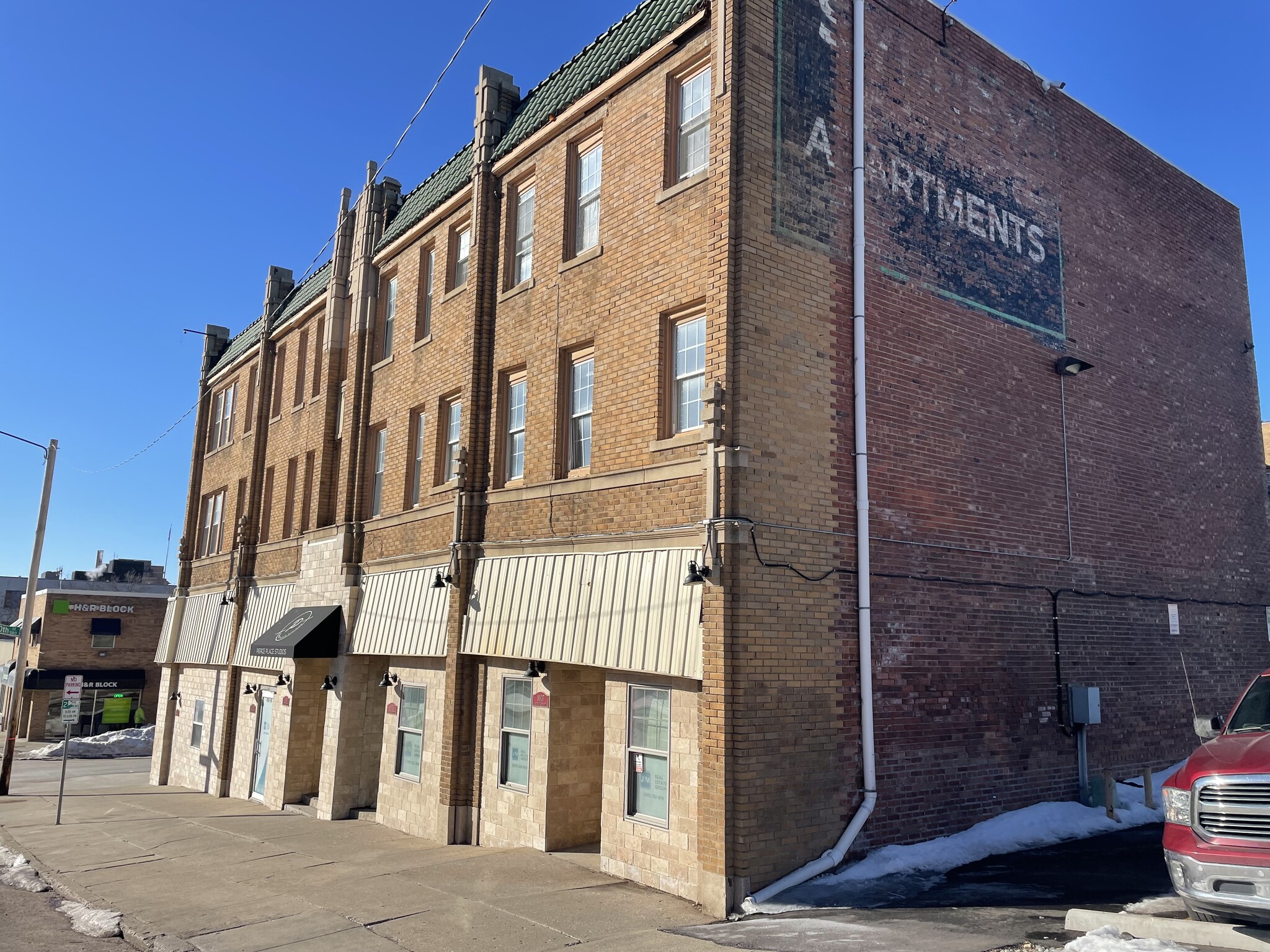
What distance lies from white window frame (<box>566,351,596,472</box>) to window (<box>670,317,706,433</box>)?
1583mm

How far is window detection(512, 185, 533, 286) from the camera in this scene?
15.3 meters

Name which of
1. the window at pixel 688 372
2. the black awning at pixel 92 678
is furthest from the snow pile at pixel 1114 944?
the black awning at pixel 92 678

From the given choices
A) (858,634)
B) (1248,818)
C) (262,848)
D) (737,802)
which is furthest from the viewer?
(262,848)

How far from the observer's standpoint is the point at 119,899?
1140 cm

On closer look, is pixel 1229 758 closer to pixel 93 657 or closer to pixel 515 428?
pixel 515 428

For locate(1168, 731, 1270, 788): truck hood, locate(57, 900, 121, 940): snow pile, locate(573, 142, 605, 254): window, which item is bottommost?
locate(57, 900, 121, 940): snow pile

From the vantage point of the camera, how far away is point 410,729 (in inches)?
648

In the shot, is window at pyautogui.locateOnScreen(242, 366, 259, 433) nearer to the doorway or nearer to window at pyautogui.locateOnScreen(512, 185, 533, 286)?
the doorway

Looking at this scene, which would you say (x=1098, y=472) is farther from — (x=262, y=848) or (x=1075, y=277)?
(x=262, y=848)

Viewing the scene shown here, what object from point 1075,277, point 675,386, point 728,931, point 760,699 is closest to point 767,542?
point 760,699

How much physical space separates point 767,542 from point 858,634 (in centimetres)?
188

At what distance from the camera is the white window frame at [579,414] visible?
43.0ft

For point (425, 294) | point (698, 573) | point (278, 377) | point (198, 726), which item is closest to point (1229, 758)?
point (698, 573)

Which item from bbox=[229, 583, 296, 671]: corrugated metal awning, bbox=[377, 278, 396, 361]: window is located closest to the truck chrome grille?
bbox=[377, 278, 396, 361]: window
